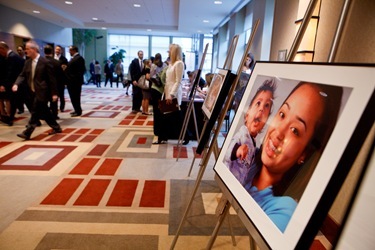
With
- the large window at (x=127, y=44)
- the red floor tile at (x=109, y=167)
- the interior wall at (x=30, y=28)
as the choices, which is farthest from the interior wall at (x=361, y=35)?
the large window at (x=127, y=44)

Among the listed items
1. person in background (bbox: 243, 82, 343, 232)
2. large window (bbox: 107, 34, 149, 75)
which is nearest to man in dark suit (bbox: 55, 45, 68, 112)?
person in background (bbox: 243, 82, 343, 232)

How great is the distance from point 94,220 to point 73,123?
4032 millimetres

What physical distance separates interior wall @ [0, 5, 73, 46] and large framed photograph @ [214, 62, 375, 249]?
10.7 metres

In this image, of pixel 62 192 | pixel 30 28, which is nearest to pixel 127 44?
pixel 30 28

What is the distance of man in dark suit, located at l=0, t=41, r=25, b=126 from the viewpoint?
A: 209 inches

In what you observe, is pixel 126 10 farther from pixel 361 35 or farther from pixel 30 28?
pixel 361 35

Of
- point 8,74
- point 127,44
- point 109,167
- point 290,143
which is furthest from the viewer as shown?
point 127,44

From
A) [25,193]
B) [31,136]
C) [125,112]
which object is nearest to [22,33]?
[125,112]

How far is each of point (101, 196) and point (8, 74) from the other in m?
4.07

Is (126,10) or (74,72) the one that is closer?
(74,72)

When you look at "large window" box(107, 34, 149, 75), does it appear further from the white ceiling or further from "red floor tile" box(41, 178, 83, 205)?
"red floor tile" box(41, 178, 83, 205)

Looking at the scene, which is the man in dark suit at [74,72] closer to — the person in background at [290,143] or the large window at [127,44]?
the person in background at [290,143]

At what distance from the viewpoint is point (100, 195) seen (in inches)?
109

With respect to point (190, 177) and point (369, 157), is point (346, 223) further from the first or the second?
point (190, 177)
